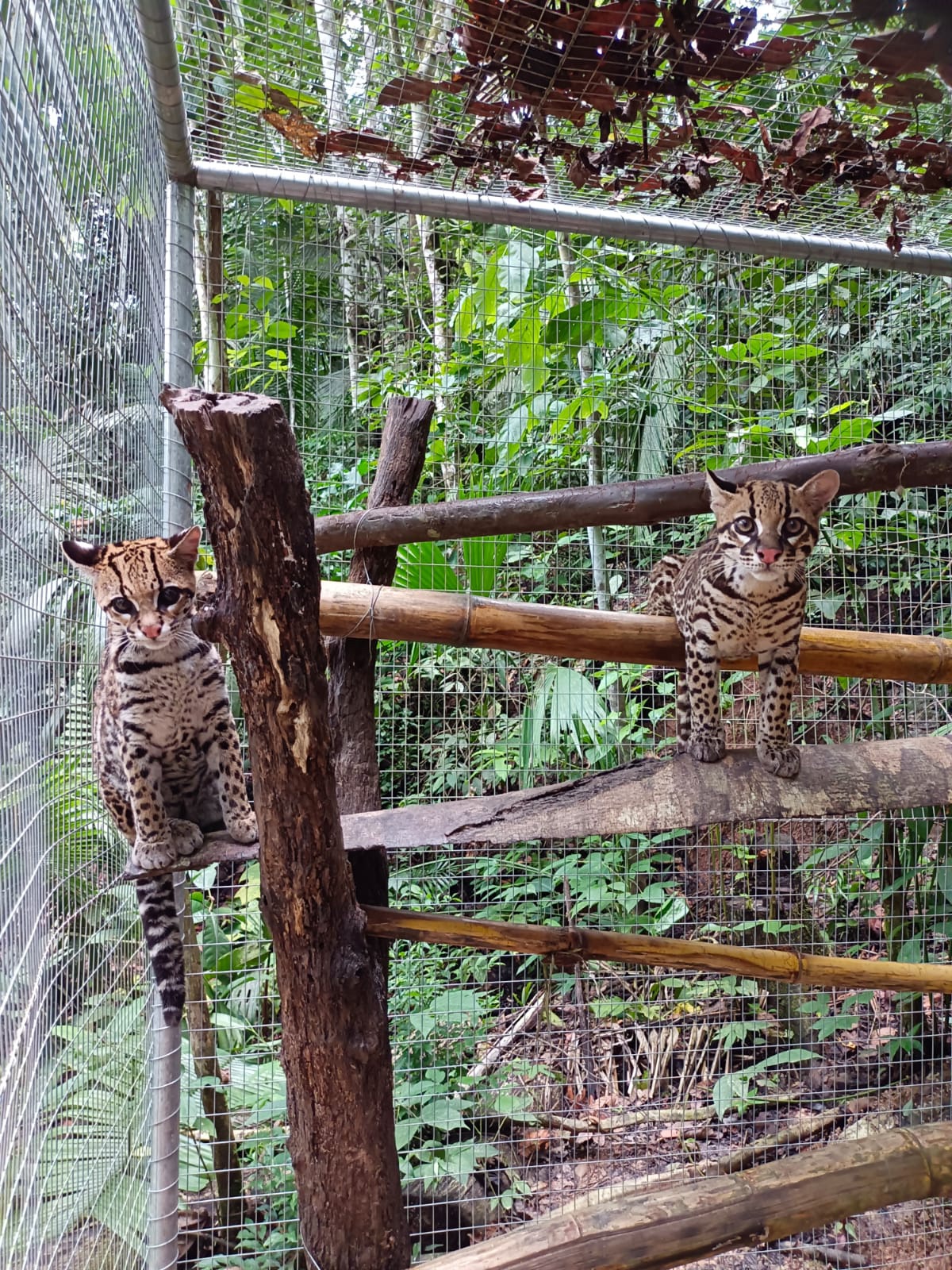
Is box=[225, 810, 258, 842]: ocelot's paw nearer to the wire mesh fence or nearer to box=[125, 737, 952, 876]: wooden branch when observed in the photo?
box=[125, 737, 952, 876]: wooden branch

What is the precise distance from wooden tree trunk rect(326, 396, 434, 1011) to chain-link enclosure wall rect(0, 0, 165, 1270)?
70 cm

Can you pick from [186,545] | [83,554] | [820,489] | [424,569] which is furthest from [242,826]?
[820,489]

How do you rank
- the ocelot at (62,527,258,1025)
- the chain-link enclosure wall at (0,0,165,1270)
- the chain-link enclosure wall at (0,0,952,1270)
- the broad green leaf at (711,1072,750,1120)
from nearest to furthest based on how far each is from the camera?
the chain-link enclosure wall at (0,0,165,1270) < the ocelot at (62,527,258,1025) < the chain-link enclosure wall at (0,0,952,1270) < the broad green leaf at (711,1072,750,1120)

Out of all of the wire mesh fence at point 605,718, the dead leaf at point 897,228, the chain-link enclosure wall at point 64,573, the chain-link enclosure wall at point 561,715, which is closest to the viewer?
the chain-link enclosure wall at point 64,573

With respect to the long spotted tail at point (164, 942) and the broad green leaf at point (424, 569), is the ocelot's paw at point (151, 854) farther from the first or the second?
the broad green leaf at point (424, 569)

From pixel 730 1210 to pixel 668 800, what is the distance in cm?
103

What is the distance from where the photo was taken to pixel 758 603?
278 centimetres

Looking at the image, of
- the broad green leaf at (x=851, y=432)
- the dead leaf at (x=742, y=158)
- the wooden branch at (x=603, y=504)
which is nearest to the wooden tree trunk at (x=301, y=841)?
the wooden branch at (x=603, y=504)

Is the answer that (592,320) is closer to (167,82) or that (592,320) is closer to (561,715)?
(561,715)

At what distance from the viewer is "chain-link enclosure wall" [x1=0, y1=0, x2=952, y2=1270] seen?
335cm

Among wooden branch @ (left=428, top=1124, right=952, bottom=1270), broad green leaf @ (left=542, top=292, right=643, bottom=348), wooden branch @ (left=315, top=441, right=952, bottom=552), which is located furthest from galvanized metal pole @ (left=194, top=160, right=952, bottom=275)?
wooden branch @ (left=428, top=1124, right=952, bottom=1270)

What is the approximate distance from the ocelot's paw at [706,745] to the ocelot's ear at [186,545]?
5.04ft

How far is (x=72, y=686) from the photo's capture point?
211cm

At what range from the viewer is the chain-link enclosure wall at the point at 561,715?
335cm
